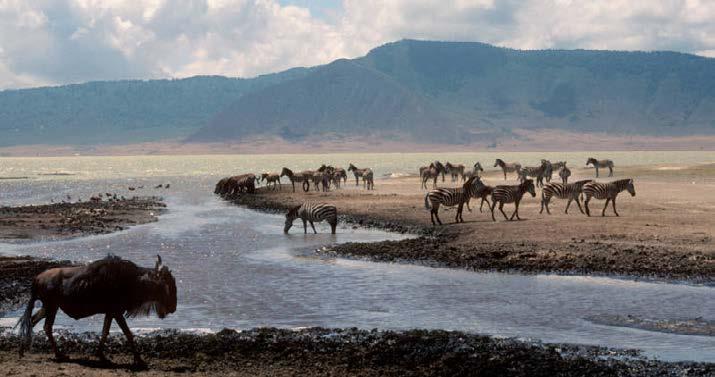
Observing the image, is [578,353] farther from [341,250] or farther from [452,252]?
[341,250]

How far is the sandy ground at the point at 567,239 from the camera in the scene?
21.2 metres

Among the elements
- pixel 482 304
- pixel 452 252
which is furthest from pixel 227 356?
pixel 452 252

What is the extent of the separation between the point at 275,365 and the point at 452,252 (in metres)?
12.1

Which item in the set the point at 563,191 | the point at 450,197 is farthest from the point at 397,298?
the point at 563,191

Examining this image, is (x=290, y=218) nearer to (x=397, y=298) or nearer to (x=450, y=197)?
(x=450, y=197)

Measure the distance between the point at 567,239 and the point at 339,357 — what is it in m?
13.9

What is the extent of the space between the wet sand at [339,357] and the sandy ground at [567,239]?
772cm

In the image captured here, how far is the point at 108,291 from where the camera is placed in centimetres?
1222

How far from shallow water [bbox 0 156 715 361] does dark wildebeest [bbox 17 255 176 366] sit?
3.35m

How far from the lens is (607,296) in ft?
58.8

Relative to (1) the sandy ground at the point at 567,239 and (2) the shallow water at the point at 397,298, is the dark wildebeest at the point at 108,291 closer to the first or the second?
(2) the shallow water at the point at 397,298

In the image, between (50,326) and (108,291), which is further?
(50,326)

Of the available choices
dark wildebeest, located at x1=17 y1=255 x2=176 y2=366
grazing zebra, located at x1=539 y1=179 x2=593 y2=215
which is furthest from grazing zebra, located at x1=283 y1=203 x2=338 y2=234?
dark wildebeest, located at x1=17 y1=255 x2=176 y2=366

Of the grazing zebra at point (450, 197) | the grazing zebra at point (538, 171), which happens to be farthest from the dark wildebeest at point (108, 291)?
the grazing zebra at point (538, 171)
